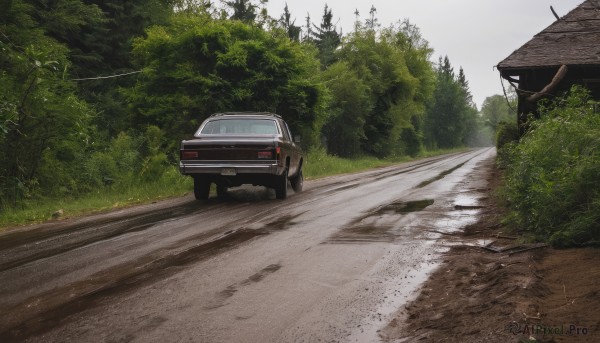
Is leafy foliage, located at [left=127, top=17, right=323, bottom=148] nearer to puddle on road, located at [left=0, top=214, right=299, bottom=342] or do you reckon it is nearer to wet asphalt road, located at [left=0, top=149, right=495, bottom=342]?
wet asphalt road, located at [left=0, top=149, right=495, bottom=342]

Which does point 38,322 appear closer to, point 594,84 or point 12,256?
point 12,256

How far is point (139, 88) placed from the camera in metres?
20.9

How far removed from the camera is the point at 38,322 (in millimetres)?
3842

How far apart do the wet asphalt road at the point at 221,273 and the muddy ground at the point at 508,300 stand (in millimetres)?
239

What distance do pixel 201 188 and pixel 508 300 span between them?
8703 millimetres

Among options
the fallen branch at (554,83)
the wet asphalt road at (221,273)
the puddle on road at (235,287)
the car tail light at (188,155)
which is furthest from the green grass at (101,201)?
the fallen branch at (554,83)

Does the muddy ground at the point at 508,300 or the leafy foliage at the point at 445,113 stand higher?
the leafy foliage at the point at 445,113

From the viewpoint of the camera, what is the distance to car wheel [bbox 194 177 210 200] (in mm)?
11481

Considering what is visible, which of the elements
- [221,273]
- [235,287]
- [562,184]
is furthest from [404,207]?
[235,287]

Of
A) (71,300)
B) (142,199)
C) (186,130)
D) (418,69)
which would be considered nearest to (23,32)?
(186,130)

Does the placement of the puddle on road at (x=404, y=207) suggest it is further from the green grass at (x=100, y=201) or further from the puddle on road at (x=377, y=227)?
the green grass at (x=100, y=201)

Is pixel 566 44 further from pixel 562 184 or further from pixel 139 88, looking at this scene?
pixel 139 88

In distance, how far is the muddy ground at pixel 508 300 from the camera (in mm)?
3279

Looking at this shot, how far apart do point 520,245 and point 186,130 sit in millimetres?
15713
